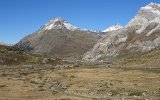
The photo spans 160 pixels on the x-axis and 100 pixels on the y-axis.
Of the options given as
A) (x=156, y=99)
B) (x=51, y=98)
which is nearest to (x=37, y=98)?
(x=51, y=98)

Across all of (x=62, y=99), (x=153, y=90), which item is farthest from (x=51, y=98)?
(x=153, y=90)

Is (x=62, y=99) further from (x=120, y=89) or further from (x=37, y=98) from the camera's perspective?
(x=120, y=89)

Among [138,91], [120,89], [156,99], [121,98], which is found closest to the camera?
[156,99]

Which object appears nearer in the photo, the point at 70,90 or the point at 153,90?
the point at 153,90

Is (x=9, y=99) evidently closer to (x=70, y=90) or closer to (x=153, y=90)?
(x=70, y=90)

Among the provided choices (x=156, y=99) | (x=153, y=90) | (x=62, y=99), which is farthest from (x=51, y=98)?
(x=153, y=90)

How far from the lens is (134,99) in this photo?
63.4 metres

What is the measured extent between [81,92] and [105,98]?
502 inches

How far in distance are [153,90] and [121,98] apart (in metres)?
12.3

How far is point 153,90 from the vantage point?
74.9m

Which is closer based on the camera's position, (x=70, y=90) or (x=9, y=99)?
(x=9, y=99)

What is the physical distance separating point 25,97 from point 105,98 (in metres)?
15.4

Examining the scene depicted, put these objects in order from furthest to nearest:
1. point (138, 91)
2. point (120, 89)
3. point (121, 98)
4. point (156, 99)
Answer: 1. point (120, 89)
2. point (138, 91)
3. point (121, 98)
4. point (156, 99)

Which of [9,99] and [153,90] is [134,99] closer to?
[153,90]
